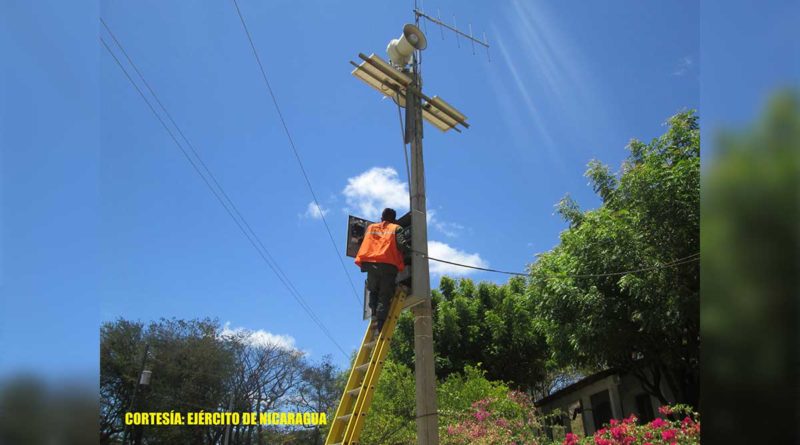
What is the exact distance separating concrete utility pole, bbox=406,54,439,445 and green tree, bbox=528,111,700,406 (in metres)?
4.19

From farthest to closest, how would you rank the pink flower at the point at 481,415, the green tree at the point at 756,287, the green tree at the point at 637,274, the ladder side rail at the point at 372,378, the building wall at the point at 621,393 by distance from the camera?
the building wall at the point at 621,393, the green tree at the point at 637,274, the pink flower at the point at 481,415, the ladder side rail at the point at 372,378, the green tree at the point at 756,287

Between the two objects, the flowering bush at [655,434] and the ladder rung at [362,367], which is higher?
Answer: the ladder rung at [362,367]

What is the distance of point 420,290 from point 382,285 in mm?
548

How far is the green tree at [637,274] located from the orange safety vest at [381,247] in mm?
4313

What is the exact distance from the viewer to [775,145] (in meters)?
0.96

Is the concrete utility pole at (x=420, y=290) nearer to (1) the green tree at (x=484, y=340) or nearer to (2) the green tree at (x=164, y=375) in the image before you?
(1) the green tree at (x=484, y=340)

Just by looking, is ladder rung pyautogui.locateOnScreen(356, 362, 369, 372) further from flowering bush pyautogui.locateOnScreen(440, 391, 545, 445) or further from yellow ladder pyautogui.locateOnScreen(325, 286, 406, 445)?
flowering bush pyautogui.locateOnScreen(440, 391, 545, 445)

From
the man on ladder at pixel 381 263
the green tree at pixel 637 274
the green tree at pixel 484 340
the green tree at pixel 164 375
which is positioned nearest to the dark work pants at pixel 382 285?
the man on ladder at pixel 381 263

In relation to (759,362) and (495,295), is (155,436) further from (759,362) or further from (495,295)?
(759,362)

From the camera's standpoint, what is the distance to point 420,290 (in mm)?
5410

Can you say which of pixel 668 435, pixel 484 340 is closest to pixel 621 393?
pixel 484 340

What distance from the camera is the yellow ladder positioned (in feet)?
15.8

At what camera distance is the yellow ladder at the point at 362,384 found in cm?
482

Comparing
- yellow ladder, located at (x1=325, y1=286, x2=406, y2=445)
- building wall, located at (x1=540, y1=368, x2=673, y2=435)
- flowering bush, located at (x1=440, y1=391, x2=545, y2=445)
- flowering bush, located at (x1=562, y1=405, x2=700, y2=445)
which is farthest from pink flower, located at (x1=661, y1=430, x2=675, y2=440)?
building wall, located at (x1=540, y1=368, x2=673, y2=435)
